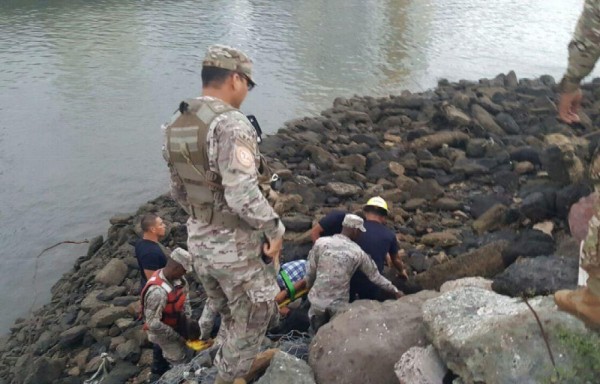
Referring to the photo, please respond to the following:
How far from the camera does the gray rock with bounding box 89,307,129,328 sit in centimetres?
709

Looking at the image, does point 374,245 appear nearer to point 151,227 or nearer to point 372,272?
point 372,272

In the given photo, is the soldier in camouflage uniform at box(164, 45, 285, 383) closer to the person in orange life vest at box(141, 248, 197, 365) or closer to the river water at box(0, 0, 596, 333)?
the person in orange life vest at box(141, 248, 197, 365)

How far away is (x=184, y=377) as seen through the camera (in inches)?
183

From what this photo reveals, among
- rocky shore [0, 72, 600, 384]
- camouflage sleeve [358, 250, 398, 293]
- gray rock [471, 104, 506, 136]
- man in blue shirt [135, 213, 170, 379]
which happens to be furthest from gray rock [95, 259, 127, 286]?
gray rock [471, 104, 506, 136]

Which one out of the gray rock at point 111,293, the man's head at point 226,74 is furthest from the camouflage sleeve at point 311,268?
the gray rock at point 111,293

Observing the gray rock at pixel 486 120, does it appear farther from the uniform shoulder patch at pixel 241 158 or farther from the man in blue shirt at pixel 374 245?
the uniform shoulder patch at pixel 241 158

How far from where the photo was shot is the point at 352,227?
549 cm

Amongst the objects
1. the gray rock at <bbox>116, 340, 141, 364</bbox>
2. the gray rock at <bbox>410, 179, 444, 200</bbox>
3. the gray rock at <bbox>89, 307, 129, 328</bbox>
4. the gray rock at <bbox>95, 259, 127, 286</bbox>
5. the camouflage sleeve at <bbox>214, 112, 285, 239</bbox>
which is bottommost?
the gray rock at <bbox>95, 259, 127, 286</bbox>

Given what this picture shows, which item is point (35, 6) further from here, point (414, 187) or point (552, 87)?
point (414, 187)

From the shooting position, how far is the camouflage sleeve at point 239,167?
3.50 meters

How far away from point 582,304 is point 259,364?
2215mm

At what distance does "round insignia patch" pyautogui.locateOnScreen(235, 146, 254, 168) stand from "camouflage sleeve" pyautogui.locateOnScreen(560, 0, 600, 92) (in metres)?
3.38

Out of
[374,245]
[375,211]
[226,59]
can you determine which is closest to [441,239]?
[375,211]

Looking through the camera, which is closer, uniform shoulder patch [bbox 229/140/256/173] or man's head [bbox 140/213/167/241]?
uniform shoulder patch [bbox 229/140/256/173]
